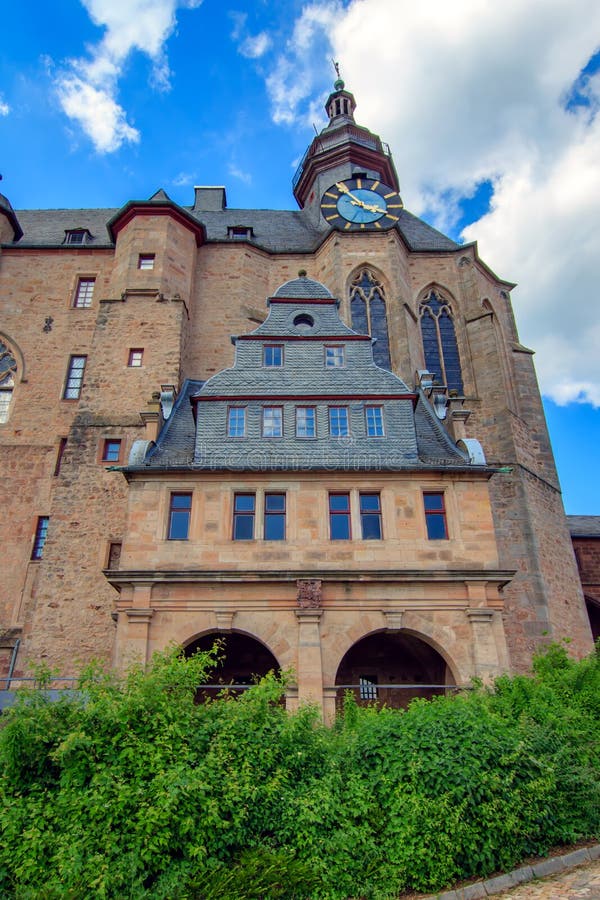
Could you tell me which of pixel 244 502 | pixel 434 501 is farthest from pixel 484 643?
pixel 244 502

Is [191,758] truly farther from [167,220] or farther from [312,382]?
[167,220]

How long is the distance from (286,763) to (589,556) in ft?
74.9

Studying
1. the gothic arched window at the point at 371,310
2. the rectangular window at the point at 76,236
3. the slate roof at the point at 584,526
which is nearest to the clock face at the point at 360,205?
the gothic arched window at the point at 371,310

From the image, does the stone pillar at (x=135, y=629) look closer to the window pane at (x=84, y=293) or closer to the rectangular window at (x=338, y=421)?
the rectangular window at (x=338, y=421)

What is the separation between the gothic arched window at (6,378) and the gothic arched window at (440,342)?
16762 millimetres

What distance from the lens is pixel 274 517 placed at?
1686 centimetres

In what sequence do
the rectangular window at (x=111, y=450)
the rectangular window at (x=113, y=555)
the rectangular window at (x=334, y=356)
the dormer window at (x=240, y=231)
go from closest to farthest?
the rectangular window at (x=334, y=356) < the rectangular window at (x=113, y=555) < the rectangular window at (x=111, y=450) < the dormer window at (x=240, y=231)

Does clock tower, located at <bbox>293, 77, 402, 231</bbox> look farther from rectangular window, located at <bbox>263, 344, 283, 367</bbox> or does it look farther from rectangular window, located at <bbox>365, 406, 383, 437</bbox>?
rectangular window, located at <bbox>365, 406, 383, 437</bbox>

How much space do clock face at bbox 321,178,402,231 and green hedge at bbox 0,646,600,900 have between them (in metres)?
24.4

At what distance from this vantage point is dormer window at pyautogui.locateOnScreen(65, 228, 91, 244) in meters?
30.5

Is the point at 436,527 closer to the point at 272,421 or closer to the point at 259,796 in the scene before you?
the point at 272,421

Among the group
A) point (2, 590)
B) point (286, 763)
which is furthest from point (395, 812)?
point (2, 590)

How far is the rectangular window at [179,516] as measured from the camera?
653 inches

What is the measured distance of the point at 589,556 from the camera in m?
28.7
